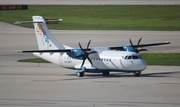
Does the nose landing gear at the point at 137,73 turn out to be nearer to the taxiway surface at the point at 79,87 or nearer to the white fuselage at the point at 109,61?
the taxiway surface at the point at 79,87

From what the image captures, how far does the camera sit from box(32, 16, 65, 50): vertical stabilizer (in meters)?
46.8

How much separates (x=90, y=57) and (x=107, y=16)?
57456 mm

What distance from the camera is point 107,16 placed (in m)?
101

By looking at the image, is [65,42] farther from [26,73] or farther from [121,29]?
[26,73]

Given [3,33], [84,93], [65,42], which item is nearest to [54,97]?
[84,93]

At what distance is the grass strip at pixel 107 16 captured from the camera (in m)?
90.7

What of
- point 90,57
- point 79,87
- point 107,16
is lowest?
point 79,87

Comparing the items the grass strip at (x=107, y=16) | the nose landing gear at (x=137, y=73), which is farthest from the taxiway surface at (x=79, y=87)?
the grass strip at (x=107, y=16)

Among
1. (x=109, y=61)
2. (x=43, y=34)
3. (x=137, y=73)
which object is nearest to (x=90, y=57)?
(x=109, y=61)

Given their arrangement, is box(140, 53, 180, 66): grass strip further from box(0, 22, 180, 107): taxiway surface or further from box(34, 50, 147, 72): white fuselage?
box(34, 50, 147, 72): white fuselage

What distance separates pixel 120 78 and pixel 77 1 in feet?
259

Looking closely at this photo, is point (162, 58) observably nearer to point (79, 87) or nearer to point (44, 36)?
point (44, 36)

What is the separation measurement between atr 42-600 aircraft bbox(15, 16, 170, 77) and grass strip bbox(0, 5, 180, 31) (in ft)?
138

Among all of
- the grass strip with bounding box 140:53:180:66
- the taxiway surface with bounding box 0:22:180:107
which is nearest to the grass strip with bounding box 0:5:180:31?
the grass strip with bounding box 140:53:180:66
